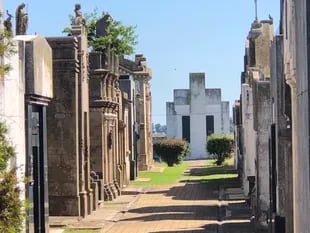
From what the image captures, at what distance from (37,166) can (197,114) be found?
193 ft

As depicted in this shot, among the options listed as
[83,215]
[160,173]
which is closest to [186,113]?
[160,173]

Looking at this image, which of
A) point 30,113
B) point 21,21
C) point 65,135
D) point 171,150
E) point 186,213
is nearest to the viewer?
point 30,113

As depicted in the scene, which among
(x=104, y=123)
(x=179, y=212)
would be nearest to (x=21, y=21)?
(x=179, y=212)

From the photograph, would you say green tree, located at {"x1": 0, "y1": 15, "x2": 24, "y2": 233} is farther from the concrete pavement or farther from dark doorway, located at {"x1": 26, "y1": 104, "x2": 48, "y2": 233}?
the concrete pavement

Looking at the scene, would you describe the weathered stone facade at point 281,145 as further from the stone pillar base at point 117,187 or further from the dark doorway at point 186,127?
the dark doorway at point 186,127

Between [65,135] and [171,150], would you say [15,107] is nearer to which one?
[65,135]

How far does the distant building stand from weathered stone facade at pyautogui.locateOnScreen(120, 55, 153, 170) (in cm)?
1880

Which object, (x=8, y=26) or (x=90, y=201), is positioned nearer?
(x=8, y=26)

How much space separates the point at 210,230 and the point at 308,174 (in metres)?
11.6

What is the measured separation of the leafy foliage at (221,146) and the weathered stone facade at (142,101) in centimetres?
405

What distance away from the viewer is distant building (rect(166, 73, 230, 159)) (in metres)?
68.1

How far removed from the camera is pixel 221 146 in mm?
49594

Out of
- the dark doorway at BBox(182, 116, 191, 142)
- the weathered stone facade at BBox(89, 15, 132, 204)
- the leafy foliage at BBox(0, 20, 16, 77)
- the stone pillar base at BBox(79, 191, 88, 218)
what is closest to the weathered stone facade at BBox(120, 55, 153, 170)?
the weathered stone facade at BBox(89, 15, 132, 204)

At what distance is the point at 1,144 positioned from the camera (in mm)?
6684
